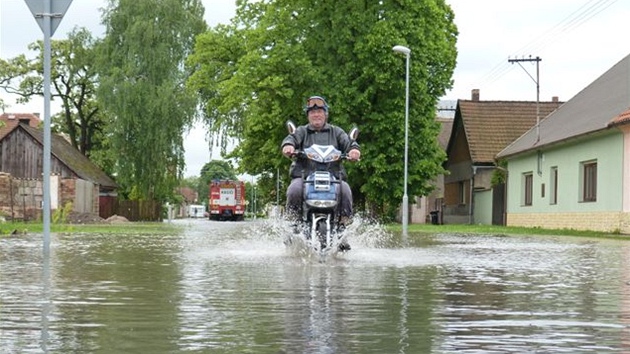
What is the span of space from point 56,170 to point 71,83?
403 inches

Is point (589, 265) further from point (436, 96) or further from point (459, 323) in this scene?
point (436, 96)

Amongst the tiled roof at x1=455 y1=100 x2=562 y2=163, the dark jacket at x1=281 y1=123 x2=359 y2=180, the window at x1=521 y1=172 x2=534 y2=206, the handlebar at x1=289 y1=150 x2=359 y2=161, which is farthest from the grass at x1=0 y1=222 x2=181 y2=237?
the tiled roof at x1=455 y1=100 x2=562 y2=163

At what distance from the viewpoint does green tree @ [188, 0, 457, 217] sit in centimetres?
4556

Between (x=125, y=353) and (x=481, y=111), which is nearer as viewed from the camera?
(x=125, y=353)

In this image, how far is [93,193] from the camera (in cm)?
6250

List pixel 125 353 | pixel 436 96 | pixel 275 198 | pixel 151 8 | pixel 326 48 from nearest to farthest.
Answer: pixel 125 353, pixel 326 48, pixel 436 96, pixel 151 8, pixel 275 198

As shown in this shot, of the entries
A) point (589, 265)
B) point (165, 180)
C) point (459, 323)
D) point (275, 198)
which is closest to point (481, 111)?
point (275, 198)

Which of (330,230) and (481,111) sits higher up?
(481,111)

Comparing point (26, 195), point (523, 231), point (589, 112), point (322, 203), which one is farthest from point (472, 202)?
point (322, 203)

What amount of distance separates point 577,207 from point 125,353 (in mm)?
37116

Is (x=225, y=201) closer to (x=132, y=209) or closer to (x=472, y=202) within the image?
(x=132, y=209)

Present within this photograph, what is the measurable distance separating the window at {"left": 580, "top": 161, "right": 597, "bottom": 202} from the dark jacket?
26.0 m

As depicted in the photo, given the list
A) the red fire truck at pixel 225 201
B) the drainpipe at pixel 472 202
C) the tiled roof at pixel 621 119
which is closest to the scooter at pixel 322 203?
the tiled roof at pixel 621 119

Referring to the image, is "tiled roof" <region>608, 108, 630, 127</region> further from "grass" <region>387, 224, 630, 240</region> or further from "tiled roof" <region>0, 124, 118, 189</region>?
"tiled roof" <region>0, 124, 118, 189</region>
